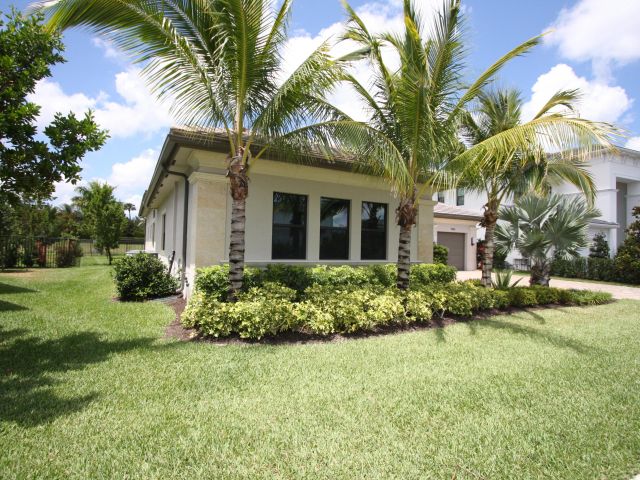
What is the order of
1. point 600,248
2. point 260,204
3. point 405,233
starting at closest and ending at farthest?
1. point 405,233
2. point 260,204
3. point 600,248

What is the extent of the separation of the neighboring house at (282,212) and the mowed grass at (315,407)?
316 centimetres

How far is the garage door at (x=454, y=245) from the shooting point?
22.3 m

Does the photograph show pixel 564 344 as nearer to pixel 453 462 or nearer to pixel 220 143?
pixel 453 462

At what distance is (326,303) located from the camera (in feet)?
22.1

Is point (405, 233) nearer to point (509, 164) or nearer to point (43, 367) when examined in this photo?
point (509, 164)

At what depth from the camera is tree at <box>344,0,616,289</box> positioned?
682cm

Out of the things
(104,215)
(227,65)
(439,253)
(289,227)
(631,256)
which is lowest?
(439,253)

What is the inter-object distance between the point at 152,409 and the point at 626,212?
33.9 metres

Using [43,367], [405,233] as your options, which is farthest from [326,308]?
[43,367]

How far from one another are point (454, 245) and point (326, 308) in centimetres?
1849

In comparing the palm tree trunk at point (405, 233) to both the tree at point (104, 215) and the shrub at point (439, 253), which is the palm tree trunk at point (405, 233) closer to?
the shrub at point (439, 253)

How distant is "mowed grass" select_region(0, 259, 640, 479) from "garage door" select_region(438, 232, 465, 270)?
16.1 metres

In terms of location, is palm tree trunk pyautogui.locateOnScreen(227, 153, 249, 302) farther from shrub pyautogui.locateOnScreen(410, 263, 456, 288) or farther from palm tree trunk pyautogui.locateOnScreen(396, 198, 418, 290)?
shrub pyautogui.locateOnScreen(410, 263, 456, 288)

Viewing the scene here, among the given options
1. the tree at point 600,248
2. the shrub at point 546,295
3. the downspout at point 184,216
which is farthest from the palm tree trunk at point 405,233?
the tree at point 600,248
